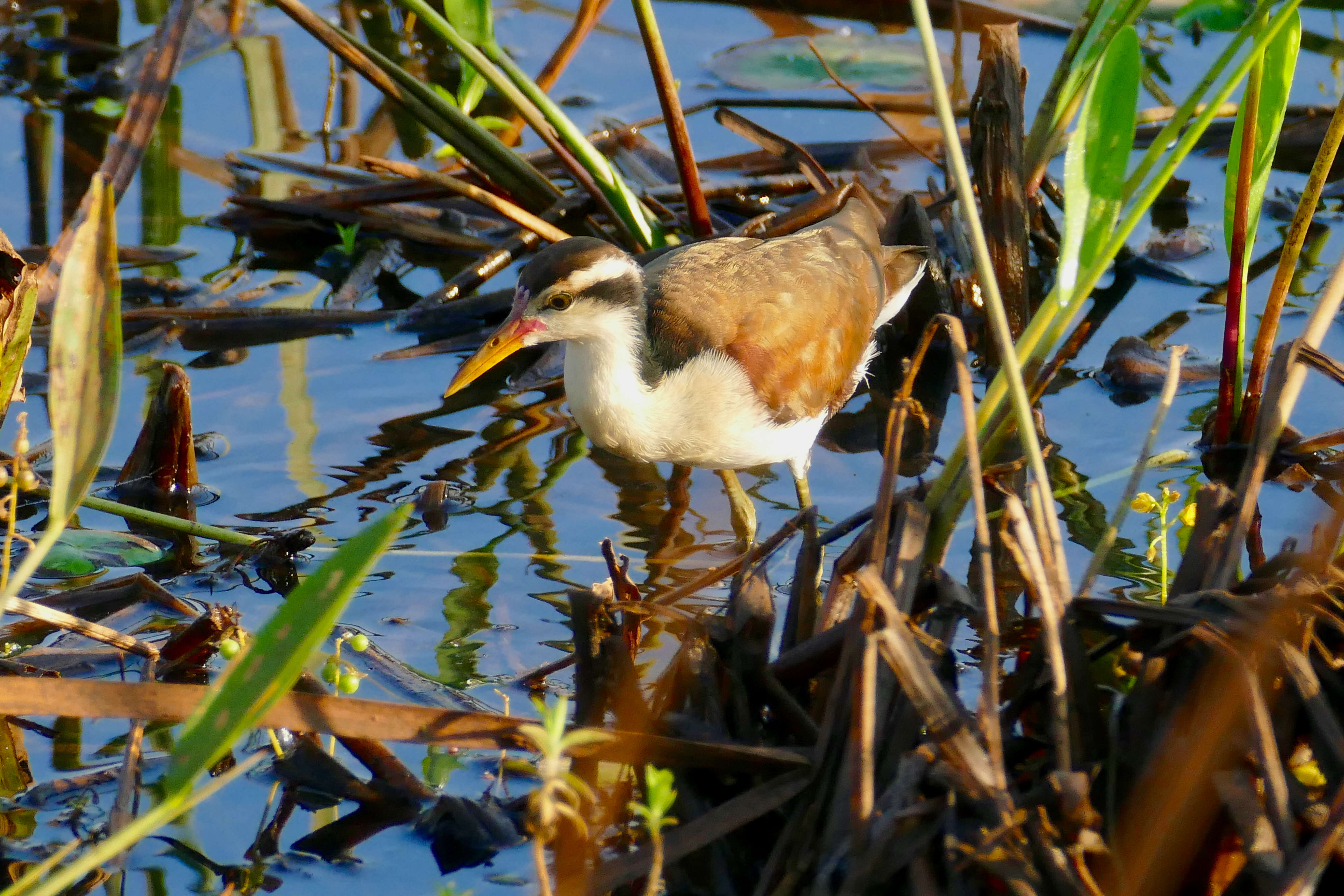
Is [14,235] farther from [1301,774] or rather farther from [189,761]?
[1301,774]

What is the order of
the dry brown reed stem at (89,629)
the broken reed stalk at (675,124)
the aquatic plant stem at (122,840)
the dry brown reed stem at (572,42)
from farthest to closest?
the dry brown reed stem at (572,42), the broken reed stalk at (675,124), the dry brown reed stem at (89,629), the aquatic plant stem at (122,840)

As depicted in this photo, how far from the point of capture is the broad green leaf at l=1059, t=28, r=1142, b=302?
2049 millimetres

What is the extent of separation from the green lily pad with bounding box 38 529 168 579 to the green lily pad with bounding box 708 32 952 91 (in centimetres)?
429

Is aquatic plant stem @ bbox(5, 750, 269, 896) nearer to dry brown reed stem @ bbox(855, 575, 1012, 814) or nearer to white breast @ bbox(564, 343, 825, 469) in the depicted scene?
dry brown reed stem @ bbox(855, 575, 1012, 814)

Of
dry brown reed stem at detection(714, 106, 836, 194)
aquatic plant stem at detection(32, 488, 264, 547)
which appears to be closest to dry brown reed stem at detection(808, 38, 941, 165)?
dry brown reed stem at detection(714, 106, 836, 194)

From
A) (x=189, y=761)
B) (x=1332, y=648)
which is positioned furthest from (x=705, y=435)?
(x=189, y=761)

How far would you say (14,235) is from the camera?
18.7 ft

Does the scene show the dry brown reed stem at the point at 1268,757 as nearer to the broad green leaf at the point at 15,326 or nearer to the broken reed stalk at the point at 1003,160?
the broad green leaf at the point at 15,326

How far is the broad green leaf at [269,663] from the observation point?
1.82 m

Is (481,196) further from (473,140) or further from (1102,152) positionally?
(1102,152)

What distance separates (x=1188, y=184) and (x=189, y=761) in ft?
18.6

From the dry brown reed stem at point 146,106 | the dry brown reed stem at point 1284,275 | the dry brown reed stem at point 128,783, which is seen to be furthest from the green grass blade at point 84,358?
Answer: the dry brown reed stem at point 146,106

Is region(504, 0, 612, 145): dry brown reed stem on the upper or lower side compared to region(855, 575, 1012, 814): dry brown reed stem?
upper

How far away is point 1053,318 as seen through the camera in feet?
7.41
